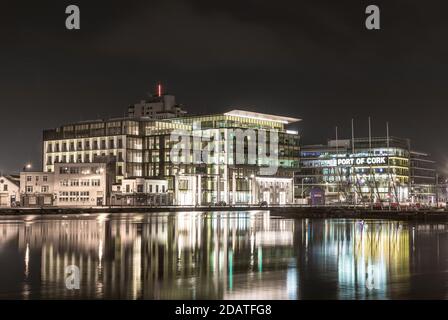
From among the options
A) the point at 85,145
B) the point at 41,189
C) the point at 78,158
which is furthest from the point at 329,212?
the point at 78,158

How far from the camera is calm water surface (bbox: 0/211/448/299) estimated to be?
86.3 feet

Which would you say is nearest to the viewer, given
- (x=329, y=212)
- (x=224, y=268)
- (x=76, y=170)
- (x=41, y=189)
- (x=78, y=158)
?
(x=224, y=268)

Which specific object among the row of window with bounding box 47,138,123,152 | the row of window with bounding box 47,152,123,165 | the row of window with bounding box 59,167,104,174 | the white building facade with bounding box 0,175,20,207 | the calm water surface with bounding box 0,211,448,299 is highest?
the row of window with bounding box 47,138,123,152

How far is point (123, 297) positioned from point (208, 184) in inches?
6271

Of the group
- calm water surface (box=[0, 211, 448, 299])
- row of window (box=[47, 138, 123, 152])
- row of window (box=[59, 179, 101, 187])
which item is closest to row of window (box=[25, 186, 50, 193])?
row of window (box=[59, 179, 101, 187])

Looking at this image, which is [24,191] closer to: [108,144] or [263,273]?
[108,144]

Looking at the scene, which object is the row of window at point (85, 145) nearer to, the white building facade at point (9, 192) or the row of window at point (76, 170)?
the row of window at point (76, 170)

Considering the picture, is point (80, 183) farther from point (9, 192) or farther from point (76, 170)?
point (9, 192)

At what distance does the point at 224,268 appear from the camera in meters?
33.8

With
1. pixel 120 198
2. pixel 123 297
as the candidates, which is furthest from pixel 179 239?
pixel 120 198

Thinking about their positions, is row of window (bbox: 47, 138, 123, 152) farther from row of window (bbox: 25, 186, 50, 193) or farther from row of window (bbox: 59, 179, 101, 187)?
row of window (bbox: 25, 186, 50, 193)

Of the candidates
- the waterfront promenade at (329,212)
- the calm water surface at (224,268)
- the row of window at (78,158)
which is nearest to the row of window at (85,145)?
the row of window at (78,158)

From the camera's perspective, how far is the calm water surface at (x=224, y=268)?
26312mm

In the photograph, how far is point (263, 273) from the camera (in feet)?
105
